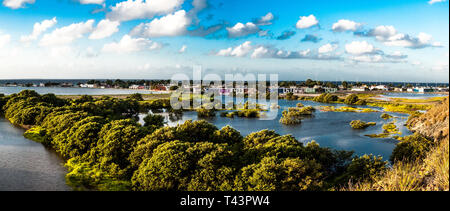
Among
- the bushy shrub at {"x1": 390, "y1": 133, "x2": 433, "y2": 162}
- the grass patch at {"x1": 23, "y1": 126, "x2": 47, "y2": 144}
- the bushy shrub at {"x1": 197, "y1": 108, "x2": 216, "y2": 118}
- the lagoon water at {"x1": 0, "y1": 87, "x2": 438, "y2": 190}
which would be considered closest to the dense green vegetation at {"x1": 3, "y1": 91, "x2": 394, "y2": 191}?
the grass patch at {"x1": 23, "y1": 126, "x2": 47, "y2": 144}

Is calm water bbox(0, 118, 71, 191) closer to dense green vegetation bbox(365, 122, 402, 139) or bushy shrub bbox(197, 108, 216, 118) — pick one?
bushy shrub bbox(197, 108, 216, 118)

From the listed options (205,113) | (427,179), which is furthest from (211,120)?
(427,179)

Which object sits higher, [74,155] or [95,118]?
[95,118]

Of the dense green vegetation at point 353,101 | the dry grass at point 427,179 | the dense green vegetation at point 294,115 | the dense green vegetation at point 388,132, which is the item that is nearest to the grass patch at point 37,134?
the dry grass at point 427,179

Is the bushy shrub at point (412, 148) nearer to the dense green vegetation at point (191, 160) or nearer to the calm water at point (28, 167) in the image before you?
the dense green vegetation at point (191, 160)

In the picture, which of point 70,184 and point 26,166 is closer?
point 70,184
